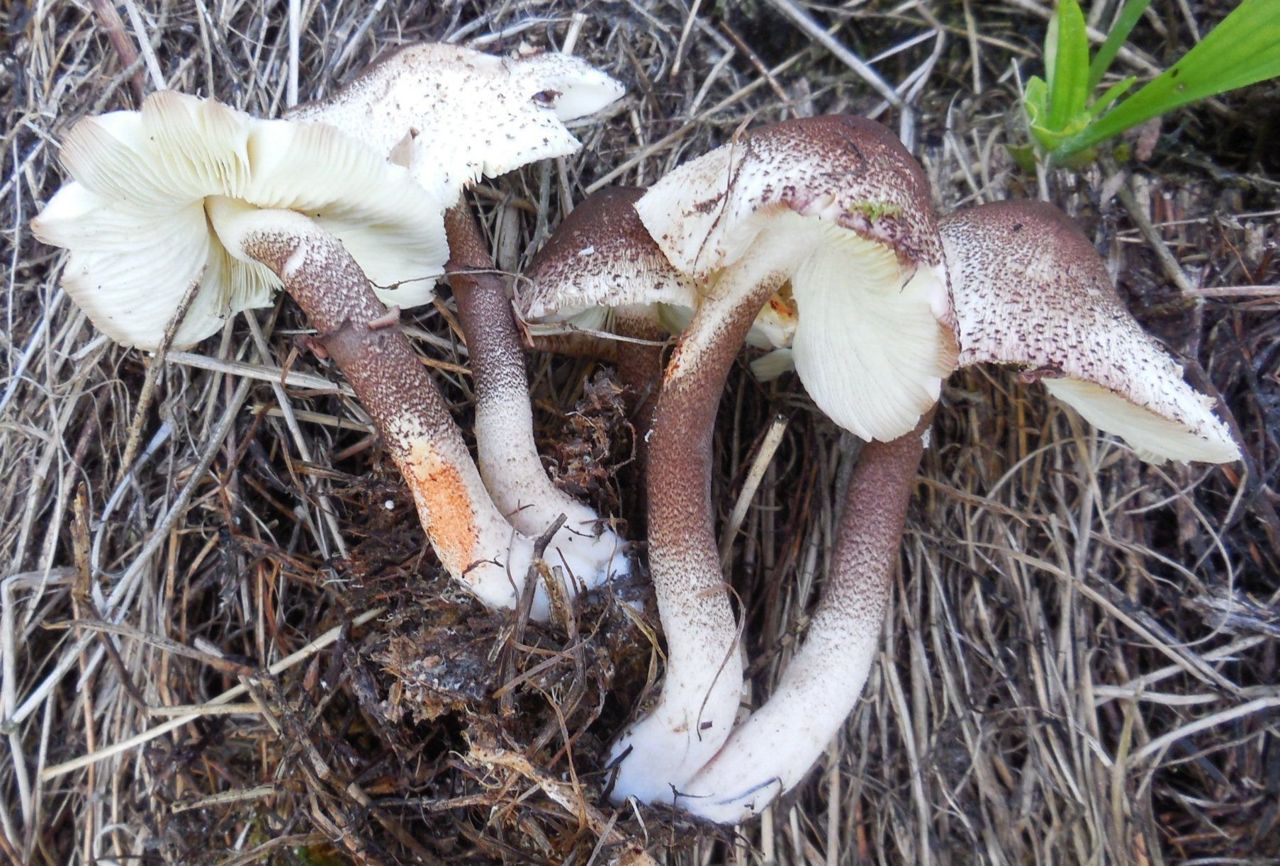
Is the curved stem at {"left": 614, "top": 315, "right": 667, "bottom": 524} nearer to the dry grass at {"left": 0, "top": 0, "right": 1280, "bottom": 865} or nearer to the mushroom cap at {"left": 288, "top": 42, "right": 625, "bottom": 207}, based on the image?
the dry grass at {"left": 0, "top": 0, "right": 1280, "bottom": 865}

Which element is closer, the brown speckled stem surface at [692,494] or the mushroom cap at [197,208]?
the mushroom cap at [197,208]

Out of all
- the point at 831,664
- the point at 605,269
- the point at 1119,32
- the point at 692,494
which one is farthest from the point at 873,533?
the point at 1119,32

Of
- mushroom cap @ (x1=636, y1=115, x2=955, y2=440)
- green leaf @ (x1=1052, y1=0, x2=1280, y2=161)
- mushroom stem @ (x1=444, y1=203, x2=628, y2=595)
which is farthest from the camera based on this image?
mushroom stem @ (x1=444, y1=203, x2=628, y2=595)

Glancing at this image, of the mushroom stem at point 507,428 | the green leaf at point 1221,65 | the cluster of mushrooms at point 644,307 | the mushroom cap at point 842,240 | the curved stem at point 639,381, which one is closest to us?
the mushroom cap at point 842,240

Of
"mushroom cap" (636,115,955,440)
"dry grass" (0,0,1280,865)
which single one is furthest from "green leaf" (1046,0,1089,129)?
"mushroom cap" (636,115,955,440)

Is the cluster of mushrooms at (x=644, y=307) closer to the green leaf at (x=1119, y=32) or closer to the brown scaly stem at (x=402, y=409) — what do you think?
the brown scaly stem at (x=402, y=409)

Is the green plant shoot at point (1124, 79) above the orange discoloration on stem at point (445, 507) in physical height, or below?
above

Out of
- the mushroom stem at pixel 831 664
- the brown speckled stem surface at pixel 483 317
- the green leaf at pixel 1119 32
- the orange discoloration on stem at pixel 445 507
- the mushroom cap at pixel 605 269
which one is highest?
the green leaf at pixel 1119 32

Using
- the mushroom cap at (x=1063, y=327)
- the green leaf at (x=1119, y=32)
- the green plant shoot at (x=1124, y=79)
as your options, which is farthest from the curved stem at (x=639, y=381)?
the green leaf at (x=1119, y=32)
